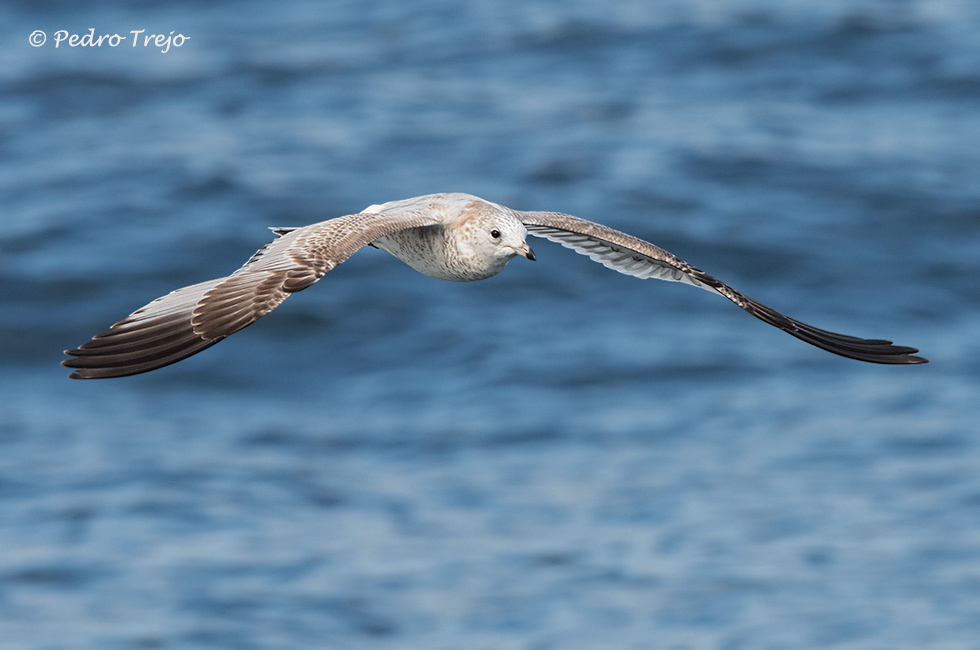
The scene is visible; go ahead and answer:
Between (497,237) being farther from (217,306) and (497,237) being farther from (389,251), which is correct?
(217,306)

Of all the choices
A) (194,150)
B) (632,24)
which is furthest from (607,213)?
(632,24)

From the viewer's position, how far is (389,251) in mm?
11586

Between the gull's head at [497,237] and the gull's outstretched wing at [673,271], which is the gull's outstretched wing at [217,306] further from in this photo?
the gull's outstretched wing at [673,271]

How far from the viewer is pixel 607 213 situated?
34562mm

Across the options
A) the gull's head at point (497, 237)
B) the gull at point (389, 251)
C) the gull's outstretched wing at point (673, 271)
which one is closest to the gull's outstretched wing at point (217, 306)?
the gull at point (389, 251)

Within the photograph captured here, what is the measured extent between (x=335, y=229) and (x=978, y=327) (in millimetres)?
26385

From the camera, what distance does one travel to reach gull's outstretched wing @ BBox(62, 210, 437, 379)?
8.94 meters

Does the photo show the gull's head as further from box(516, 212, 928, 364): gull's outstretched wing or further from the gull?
box(516, 212, 928, 364): gull's outstretched wing

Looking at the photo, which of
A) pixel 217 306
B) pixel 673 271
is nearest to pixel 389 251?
pixel 217 306

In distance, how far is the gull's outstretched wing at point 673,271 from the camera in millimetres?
11602

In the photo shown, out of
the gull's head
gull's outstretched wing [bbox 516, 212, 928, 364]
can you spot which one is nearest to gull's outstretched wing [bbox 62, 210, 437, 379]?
the gull's head

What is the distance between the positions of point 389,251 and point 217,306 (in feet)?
7.64

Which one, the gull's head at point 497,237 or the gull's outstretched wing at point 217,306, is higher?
the gull's head at point 497,237

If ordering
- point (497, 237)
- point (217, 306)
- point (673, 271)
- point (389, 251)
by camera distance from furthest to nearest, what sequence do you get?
point (673, 271)
point (389, 251)
point (497, 237)
point (217, 306)
